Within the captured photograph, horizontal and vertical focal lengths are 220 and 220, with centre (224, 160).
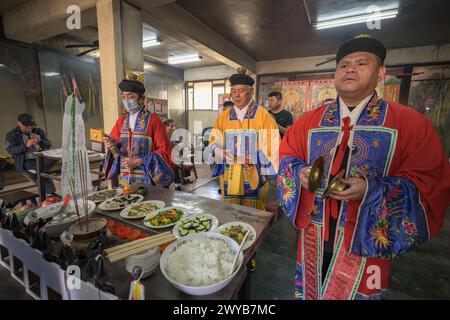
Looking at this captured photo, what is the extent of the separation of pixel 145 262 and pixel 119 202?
1035 mm

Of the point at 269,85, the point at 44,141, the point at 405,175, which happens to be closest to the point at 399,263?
the point at 405,175

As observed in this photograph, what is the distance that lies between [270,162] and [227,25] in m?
5.01

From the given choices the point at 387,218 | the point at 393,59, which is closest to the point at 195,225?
the point at 387,218

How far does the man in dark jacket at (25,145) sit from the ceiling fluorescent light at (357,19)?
697 centimetres

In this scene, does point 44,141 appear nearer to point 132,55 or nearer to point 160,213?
point 132,55

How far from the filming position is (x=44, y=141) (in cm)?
484

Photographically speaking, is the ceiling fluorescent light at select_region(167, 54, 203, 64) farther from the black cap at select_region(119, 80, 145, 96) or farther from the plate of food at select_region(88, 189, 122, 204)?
the plate of food at select_region(88, 189, 122, 204)

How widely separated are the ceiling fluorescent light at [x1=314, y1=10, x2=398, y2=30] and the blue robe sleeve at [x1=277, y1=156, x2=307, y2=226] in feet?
17.9

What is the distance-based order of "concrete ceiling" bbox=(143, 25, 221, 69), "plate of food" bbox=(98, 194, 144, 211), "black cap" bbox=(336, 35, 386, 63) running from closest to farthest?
"black cap" bbox=(336, 35, 386, 63), "plate of food" bbox=(98, 194, 144, 211), "concrete ceiling" bbox=(143, 25, 221, 69)

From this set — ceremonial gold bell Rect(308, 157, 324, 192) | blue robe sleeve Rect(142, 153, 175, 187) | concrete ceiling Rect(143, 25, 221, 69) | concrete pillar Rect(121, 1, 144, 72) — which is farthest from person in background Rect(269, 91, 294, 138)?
concrete ceiling Rect(143, 25, 221, 69)

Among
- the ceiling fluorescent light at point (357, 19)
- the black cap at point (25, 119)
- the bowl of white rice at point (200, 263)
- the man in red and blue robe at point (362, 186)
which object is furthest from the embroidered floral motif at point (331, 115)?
the black cap at point (25, 119)

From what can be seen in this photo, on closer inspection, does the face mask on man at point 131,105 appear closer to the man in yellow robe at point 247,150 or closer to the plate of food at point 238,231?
the man in yellow robe at point 247,150

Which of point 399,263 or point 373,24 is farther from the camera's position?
point 373,24

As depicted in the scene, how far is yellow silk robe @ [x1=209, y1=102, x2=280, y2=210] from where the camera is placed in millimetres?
2504
